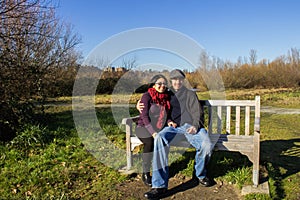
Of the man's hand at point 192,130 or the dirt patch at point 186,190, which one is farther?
the man's hand at point 192,130

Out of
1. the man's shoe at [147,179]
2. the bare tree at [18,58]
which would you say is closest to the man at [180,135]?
the man's shoe at [147,179]

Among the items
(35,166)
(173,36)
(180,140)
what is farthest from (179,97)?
(35,166)

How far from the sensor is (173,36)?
14.6 ft

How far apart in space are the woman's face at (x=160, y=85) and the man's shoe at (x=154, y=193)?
132cm

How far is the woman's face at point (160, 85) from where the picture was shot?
3691 mm

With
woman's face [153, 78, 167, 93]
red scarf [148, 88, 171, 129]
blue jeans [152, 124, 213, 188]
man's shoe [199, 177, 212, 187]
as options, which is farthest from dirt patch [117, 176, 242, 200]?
woman's face [153, 78, 167, 93]

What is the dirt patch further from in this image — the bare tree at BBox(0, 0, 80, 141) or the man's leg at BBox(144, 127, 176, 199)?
the bare tree at BBox(0, 0, 80, 141)

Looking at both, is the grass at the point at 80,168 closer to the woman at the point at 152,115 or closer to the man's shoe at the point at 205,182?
the man's shoe at the point at 205,182

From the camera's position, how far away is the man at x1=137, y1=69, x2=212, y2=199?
322 centimetres

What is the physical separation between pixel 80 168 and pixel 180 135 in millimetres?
1602

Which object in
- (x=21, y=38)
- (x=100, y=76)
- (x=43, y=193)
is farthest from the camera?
(x=100, y=76)

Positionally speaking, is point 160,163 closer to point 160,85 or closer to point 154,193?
point 154,193

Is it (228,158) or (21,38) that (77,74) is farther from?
(228,158)

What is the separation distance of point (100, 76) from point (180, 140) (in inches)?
340
